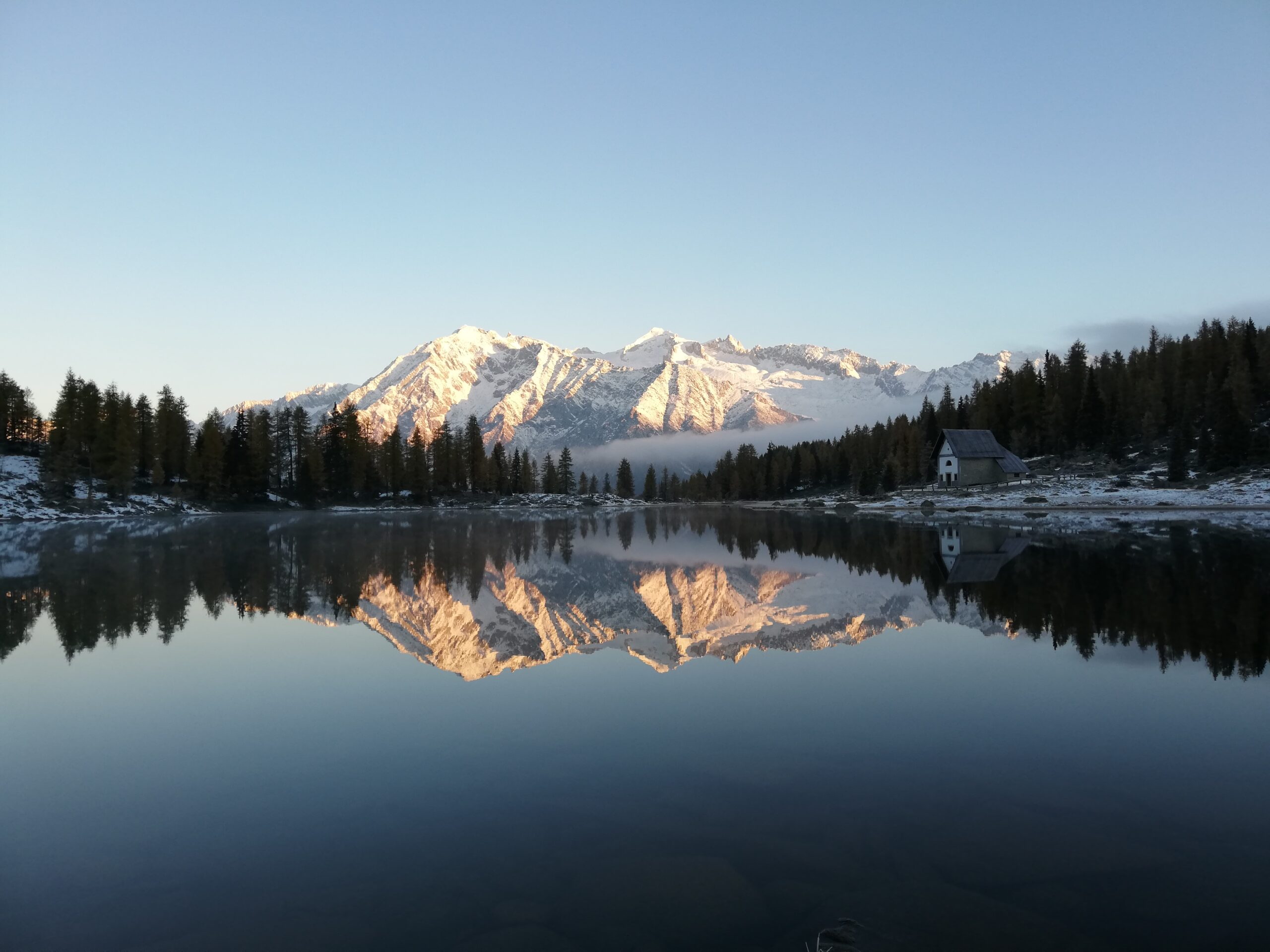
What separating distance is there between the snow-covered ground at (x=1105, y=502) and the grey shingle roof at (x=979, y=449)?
658 centimetres

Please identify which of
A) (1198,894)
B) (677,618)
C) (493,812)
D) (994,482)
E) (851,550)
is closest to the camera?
(1198,894)

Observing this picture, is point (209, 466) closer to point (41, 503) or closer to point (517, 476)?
point (41, 503)

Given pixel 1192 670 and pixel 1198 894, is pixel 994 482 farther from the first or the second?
pixel 1198 894

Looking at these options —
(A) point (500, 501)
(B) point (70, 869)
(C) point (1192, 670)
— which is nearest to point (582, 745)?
(B) point (70, 869)

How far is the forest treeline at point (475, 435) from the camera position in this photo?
8781 centimetres

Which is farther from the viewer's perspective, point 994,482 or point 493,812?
point 994,482

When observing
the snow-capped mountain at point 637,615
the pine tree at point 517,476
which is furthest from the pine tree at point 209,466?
the snow-capped mountain at point 637,615

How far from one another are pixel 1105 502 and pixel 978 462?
3355 centimetres

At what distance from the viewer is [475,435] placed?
502 ft

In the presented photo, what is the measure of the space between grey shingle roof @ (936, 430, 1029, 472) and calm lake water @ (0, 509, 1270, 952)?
278ft

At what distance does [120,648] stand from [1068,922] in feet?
55.0

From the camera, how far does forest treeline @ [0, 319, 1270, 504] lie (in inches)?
3457

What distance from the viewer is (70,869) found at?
6.78m

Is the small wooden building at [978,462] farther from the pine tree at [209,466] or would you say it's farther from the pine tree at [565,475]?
the pine tree at [565,475]
